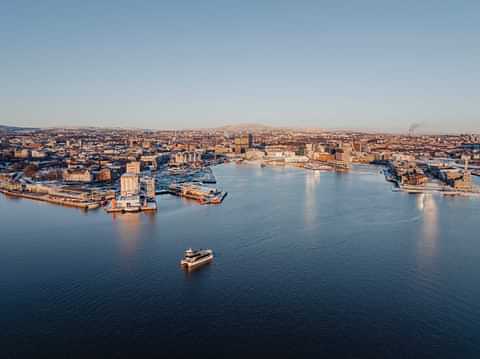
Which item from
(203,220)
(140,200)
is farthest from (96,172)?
(203,220)

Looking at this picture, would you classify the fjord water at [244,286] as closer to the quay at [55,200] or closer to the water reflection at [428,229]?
the water reflection at [428,229]

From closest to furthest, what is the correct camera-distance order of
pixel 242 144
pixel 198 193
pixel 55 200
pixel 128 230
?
pixel 128 230 < pixel 55 200 < pixel 198 193 < pixel 242 144

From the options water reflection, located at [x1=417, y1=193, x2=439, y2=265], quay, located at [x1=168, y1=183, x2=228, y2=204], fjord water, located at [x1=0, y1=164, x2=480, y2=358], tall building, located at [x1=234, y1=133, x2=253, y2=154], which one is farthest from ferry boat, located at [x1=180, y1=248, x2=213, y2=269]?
tall building, located at [x1=234, y1=133, x2=253, y2=154]

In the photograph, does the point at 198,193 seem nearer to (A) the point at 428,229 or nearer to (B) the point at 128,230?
(B) the point at 128,230

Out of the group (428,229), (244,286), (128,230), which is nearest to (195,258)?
(244,286)

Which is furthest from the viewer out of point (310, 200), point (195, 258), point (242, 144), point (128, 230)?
point (242, 144)

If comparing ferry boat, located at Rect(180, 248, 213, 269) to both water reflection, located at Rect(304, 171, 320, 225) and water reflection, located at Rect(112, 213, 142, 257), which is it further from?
water reflection, located at Rect(304, 171, 320, 225)

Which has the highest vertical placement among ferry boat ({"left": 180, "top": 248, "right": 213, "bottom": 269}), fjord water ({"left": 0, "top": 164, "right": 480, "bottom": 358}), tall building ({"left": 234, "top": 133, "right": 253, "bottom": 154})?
tall building ({"left": 234, "top": 133, "right": 253, "bottom": 154})
